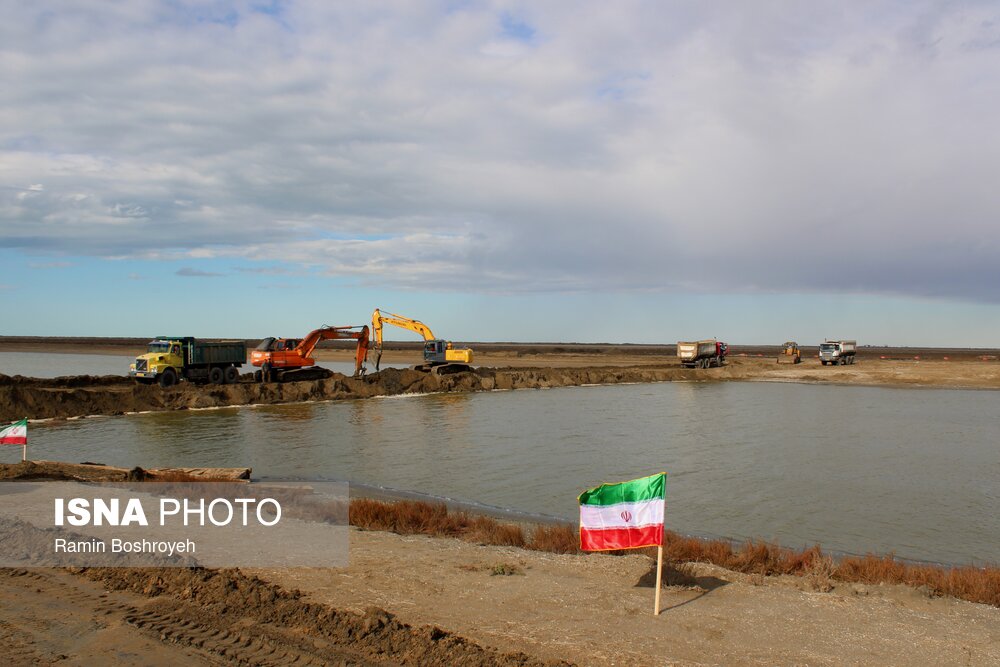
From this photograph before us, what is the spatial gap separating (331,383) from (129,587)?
3691 cm

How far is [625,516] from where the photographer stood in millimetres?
8383

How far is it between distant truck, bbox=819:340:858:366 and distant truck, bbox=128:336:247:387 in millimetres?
57722

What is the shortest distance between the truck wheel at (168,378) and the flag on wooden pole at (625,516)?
122ft

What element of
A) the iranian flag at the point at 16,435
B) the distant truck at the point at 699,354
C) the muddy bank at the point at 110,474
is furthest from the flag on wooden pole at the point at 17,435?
the distant truck at the point at 699,354

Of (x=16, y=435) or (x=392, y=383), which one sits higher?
(x=16, y=435)

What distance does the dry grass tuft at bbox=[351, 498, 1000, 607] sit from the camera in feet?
31.8

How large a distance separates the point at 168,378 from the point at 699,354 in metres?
51.7

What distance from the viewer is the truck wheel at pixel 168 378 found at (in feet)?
A: 133

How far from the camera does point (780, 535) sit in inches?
584

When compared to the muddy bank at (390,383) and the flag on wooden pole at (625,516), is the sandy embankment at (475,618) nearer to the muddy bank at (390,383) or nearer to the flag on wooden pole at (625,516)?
the flag on wooden pole at (625,516)

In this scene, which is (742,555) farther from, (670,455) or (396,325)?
(396,325)

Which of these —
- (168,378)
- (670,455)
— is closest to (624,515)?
(670,455)

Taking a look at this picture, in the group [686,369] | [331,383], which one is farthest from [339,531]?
[686,369]

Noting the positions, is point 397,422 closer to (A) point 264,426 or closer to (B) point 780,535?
(A) point 264,426
